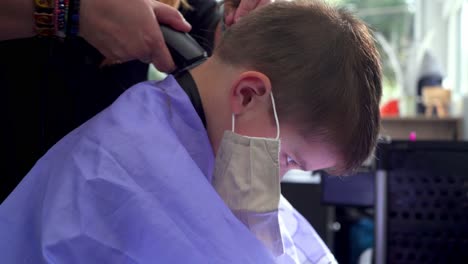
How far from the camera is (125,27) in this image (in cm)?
85

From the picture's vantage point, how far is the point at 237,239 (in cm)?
76

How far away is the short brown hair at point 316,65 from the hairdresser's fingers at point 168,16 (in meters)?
0.08

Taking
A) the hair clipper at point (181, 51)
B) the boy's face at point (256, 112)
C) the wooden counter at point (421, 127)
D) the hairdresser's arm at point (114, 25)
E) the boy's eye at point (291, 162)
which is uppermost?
the hairdresser's arm at point (114, 25)

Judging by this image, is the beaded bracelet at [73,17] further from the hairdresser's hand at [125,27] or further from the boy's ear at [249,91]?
the boy's ear at [249,91]

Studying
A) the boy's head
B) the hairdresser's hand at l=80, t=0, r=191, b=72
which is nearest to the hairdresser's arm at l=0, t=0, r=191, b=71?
the hairdresser's hand at l=80, t=0, r=191, b=72

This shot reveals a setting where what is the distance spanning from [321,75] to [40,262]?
0.48 meters

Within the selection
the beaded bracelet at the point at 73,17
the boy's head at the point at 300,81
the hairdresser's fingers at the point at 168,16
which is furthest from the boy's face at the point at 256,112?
the beaded bracelet at the point at 73,17

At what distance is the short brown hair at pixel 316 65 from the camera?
2.74 feet

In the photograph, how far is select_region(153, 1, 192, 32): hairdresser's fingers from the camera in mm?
895

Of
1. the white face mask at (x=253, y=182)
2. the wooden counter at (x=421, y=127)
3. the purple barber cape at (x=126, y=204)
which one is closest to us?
the purple barber cape at (x=126, y=204)

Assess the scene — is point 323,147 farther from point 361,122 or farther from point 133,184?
point 133,184

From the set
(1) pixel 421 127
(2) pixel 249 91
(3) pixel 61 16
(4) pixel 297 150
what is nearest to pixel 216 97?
(2) pixel 249 91

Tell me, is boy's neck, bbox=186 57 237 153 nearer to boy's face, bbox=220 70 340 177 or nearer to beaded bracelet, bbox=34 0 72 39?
boy's face, bbox=220 70 340 177

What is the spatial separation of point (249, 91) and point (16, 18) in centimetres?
38
